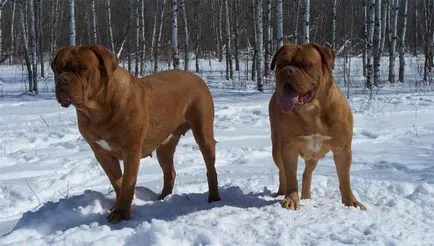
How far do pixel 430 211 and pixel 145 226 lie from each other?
206cm

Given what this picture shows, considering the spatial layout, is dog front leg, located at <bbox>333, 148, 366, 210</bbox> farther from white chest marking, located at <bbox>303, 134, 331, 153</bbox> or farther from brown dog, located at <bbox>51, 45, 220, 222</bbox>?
brown dog, located at <bbox>51, 45, 220, 222</bbox>

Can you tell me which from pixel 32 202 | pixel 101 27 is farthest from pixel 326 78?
pixel 101 27

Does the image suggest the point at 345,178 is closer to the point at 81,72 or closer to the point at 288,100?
the point at 288,100

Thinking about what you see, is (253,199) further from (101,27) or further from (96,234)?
(101,27)

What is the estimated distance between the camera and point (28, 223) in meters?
3.43

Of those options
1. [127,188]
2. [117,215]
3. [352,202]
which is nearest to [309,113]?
[352,202]

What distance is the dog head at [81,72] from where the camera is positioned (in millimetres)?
3283

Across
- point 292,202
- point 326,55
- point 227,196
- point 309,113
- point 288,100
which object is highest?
point 326,55

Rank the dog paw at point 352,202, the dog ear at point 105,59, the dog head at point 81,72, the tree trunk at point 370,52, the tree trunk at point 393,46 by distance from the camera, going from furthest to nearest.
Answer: the tree trunk at point 393,46 → the tree trunk at point 370,52 → the dog paw at point 352,202 → the dog ear at point 105,59 → the dog head at point 81,72

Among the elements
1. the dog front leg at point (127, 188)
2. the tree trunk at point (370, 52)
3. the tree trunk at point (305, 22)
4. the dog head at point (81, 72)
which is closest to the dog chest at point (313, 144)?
the dog front leg at point (127, 188)

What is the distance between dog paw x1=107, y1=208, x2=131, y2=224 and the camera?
141 inches

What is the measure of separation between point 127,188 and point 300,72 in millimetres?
1496

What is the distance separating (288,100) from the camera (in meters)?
3.37

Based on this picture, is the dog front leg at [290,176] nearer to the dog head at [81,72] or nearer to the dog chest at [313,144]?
the dog chest at [313,144]
